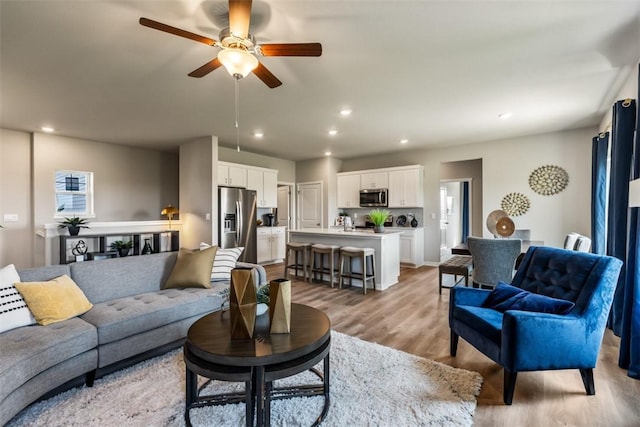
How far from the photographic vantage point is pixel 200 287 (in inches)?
116

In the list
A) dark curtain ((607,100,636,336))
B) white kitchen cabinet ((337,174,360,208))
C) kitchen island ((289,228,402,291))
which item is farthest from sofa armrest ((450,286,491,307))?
white kitchen cabinet ((337,174,360,208))

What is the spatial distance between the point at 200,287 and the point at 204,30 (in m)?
2.26

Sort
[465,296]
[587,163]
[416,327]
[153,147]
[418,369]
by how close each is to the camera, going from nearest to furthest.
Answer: [418,369] < [465,296] < [416,327] < [587,163] < [153,147]

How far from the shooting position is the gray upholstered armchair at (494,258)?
3.59 metres

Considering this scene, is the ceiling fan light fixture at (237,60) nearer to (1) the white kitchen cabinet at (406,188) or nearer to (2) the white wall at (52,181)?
(1) the white kitchen cabinet at (406,188)

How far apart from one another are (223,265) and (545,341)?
283cm

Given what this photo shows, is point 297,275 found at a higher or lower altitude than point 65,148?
lower

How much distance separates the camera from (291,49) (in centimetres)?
204

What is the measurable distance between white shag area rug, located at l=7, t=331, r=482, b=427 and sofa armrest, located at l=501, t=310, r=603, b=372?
397mm

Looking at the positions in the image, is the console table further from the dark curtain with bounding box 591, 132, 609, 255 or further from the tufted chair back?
the dark curtain with bounding box 591, 132, 609, 255

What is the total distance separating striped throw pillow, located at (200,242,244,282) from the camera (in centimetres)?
317

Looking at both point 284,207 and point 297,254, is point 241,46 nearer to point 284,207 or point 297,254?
point 297,254

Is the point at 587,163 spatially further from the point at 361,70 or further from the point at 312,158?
the point at 312,158

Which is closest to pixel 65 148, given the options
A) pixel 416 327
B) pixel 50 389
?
pixel 50 389
